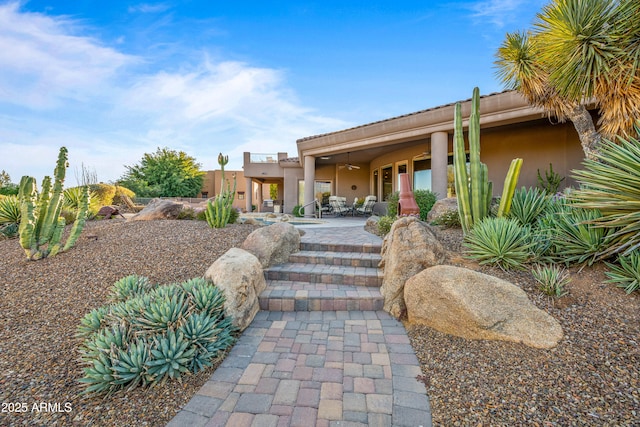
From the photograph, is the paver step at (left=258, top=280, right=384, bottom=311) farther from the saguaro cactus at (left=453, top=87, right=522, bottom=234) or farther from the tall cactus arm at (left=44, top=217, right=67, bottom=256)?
the tall cactus arm at (left=44, top=217, right=67, bottom=256)

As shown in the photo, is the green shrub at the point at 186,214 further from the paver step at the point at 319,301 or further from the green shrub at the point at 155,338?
the green shrub at the point at 155,338

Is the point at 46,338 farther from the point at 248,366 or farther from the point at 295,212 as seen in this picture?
the point at 295,212

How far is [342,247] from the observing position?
5000 millimetres

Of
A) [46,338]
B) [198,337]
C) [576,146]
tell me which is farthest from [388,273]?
[576,146]

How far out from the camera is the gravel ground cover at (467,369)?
5.69ft

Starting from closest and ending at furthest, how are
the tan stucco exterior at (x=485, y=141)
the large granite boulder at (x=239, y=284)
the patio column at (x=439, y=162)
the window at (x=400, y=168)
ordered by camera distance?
the large granite boulder at (x=239, y=284) < the tan stucco exterior at (x=485, y=141) < the patio column at (x=439, y=162) < the window at (x=400, y=168)

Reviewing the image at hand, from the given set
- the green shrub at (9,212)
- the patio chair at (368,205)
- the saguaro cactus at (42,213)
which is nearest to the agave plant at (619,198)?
the saguaro cactus at (42,213)

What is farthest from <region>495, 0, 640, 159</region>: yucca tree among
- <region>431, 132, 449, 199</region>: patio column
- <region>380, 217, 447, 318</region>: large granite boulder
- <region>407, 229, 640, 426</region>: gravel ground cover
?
<region>380, 217, 447, 318</region>: large granite boulder

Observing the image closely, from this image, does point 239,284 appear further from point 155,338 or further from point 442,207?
point 442,207

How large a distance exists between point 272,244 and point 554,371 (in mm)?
3521

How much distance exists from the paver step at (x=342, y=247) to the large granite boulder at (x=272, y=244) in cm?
30

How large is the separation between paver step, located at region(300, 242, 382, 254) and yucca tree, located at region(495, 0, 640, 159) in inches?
145

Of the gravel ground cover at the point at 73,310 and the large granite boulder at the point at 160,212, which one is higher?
the large granite boulder at the point at 160,212

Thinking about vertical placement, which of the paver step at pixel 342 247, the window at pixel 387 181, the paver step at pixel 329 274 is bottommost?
the paver step at pixel 329 274
